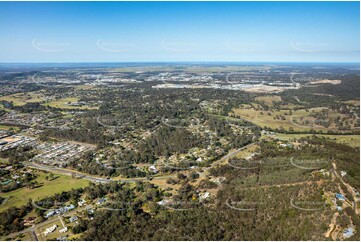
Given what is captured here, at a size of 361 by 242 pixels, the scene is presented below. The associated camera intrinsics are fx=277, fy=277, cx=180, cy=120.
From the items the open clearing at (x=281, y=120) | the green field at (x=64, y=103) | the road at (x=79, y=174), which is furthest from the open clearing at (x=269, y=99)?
the green field at (x=64, y=103)

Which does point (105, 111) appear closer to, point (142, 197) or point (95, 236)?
point (142, 197)

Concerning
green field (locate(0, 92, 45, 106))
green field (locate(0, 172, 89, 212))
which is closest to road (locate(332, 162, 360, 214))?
green field (locate(0, 172, 89, 212))

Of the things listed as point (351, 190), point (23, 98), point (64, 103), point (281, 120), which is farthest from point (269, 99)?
point (23, 98)

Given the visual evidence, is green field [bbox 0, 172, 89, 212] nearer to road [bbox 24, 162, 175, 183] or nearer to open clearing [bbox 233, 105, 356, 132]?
road [bbox 24, 162, 175, 183]

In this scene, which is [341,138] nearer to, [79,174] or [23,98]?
[79,174]

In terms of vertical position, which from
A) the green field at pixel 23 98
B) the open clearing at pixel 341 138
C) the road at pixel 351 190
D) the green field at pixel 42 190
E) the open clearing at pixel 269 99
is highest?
the open clearing at pixel 269 99

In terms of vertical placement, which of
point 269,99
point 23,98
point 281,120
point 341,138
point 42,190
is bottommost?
point 42,190

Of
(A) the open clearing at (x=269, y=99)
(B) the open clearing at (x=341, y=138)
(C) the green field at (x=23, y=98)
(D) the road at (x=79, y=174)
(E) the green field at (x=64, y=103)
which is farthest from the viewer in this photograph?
(C) the green field at (x=23, y=98)

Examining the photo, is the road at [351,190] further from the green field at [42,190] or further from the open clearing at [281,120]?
the green field at [42,190]

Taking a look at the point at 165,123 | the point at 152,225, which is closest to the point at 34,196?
the point at 152,225
